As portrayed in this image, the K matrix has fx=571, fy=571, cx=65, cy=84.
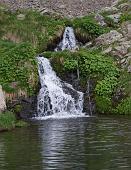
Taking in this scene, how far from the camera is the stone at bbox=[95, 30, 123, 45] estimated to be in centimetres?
4558

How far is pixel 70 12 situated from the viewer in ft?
182

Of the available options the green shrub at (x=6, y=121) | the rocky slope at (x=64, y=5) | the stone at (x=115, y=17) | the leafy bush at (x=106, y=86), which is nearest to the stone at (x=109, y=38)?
the stone at (x=115, y=17)

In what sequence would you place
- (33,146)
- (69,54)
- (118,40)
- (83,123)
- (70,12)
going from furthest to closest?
(70,12)
(118,40)
(69,54)
(83,123)
(33,146)

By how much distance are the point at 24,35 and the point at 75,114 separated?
11.4 meters

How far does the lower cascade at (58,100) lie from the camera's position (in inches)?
1543

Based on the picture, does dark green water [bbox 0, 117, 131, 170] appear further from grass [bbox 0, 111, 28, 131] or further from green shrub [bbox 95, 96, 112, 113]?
green shrub [bbox 95, 96, 112, 113]

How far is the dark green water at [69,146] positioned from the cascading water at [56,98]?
15.7 ft

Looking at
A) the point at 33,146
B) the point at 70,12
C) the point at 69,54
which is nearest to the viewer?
the point at 33,146

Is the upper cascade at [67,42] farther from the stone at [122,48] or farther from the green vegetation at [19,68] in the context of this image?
the green vegetation at [19,68]

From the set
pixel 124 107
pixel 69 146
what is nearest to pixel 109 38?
pixel 124 107

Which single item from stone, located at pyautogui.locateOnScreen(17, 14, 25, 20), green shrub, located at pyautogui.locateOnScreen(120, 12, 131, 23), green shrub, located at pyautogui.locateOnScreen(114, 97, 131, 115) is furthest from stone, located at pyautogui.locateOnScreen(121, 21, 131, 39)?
stone, located at pyautogui.locateOnScreen(17, 14, 25, 20)

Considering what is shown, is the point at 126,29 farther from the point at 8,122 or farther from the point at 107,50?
the point at 8,122

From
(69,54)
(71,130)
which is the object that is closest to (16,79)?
(69,54)

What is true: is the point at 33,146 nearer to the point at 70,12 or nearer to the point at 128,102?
the point at 128,102
